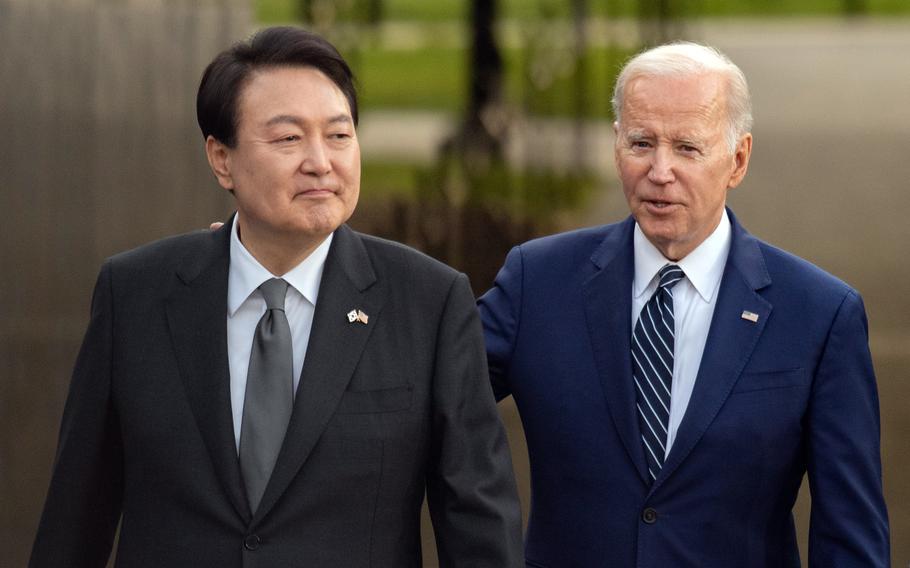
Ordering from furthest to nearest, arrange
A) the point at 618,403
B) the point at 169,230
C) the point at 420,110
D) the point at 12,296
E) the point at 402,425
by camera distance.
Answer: the point at 420,110 → the point at 169,230 → the point at 12,296 → the point at 618,403 → the point at 402,425

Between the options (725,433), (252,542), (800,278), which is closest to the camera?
(252,542)

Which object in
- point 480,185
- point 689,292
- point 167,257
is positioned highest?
point 167,257

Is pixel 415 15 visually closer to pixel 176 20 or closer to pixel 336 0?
pixel 336 0

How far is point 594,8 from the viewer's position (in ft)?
18.7

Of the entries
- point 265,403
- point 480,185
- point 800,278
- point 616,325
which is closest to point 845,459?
point 800,278

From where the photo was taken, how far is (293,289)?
2299 millimetres

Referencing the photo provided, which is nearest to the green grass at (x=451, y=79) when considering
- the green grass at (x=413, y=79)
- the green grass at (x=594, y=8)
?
the green grass at (x=413, y=79)

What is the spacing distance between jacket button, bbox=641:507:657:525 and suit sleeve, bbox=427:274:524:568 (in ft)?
0.76

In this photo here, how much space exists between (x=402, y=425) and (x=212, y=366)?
0.29 meters

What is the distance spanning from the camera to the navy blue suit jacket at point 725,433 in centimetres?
238

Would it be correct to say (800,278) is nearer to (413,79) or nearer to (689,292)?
(689,292)

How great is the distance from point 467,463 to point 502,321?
0.41 metres

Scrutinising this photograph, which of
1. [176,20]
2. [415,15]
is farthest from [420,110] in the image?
[176,20]

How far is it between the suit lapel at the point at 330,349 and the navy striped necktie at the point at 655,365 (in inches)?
18.2
